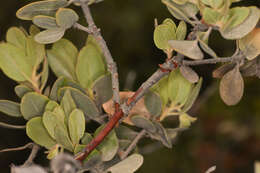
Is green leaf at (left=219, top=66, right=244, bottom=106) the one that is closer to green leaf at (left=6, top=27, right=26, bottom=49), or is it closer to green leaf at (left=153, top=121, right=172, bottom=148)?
green leaf at (left=153, top=121, right=172, bottom=148)

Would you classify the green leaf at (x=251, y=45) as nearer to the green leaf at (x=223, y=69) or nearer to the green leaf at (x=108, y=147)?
the green leaf at (x=223, y=69)

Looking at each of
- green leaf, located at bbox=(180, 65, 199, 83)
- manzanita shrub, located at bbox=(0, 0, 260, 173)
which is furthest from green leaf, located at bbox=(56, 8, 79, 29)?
green leaf, located at bbox=(180, 65, 199, 83)

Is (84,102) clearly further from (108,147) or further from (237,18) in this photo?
(237,18)

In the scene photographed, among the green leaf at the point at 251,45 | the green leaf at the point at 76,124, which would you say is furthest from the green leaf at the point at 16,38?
the green leaf at the point at 251,45

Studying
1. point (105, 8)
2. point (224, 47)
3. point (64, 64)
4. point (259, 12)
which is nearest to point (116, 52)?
point (105, 8)

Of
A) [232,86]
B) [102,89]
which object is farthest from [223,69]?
[102,89]

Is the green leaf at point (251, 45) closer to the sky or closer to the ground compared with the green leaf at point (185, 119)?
closer to the sky

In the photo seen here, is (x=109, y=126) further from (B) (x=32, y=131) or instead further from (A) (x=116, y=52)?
(A) (x=116, y=52)
